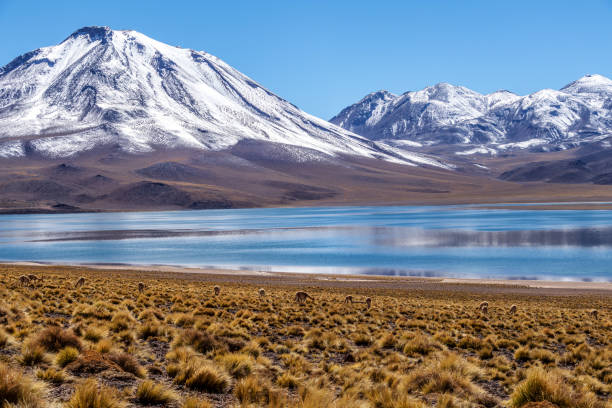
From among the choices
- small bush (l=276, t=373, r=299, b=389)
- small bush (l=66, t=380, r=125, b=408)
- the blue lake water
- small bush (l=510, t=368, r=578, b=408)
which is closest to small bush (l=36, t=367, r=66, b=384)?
small bush (l=66, t=380, r=125, b=408)

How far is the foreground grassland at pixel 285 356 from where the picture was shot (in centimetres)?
717

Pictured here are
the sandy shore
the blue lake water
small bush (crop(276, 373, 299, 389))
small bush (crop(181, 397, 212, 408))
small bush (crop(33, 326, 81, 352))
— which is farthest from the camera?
the blue lake water

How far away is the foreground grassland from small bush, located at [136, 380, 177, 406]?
0.04 ft

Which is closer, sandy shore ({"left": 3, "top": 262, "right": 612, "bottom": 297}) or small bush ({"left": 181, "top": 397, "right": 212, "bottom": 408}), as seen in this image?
small bush ({"left": 181, "top": 397, "right": 212, "bottom": 408})

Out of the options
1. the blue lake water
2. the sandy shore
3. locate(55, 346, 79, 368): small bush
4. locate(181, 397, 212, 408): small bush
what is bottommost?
the sandy shore

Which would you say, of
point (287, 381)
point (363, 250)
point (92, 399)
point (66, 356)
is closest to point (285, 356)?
point (287, 381)

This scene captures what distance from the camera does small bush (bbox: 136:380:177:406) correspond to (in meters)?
6.70

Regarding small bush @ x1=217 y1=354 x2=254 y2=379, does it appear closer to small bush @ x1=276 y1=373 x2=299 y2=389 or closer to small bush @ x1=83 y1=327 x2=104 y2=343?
small bush @ x1=276 y1=373 x2=299 y2=389

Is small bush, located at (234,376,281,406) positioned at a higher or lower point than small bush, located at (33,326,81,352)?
lower

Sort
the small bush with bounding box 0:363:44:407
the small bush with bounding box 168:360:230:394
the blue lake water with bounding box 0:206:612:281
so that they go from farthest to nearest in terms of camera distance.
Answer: the blue lake water with bounding box 0:206:612:281 < the small bush with bounding box 168:360:230:394 < the small bush with bounding box 0:363:44:407

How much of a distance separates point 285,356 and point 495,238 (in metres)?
67.9

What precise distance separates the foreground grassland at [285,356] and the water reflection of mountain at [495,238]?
49.9 m

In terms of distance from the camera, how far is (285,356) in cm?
1027

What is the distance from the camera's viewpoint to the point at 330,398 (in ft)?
23.7
